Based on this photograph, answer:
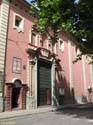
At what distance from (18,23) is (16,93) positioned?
22.2 feet

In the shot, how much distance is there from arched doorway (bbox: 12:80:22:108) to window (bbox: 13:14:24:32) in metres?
5.05

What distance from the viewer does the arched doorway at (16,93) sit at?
22.3 m

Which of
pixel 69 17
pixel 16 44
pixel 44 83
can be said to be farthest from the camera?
pixel 44 83

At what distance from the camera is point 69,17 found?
46.1 ft

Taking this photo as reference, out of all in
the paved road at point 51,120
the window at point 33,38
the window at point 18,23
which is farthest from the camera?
the window at point 33,38

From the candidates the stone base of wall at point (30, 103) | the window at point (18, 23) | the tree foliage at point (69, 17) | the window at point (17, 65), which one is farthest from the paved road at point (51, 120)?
the window at point (18, 23)

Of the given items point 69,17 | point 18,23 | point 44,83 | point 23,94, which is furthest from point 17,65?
point 69,17

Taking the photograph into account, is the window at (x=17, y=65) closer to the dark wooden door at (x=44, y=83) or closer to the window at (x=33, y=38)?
the window at (x=33, y=38)

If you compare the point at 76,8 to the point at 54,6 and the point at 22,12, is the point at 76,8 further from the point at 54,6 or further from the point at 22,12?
the point at 22,12

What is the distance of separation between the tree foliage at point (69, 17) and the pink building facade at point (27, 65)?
4.19 metres

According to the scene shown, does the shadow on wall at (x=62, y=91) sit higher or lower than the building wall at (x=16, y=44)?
lower

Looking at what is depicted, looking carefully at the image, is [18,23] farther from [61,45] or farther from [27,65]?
[61,45]

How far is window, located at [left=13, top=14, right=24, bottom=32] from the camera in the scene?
76.6ft

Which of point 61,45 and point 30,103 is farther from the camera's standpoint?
point 61,45
